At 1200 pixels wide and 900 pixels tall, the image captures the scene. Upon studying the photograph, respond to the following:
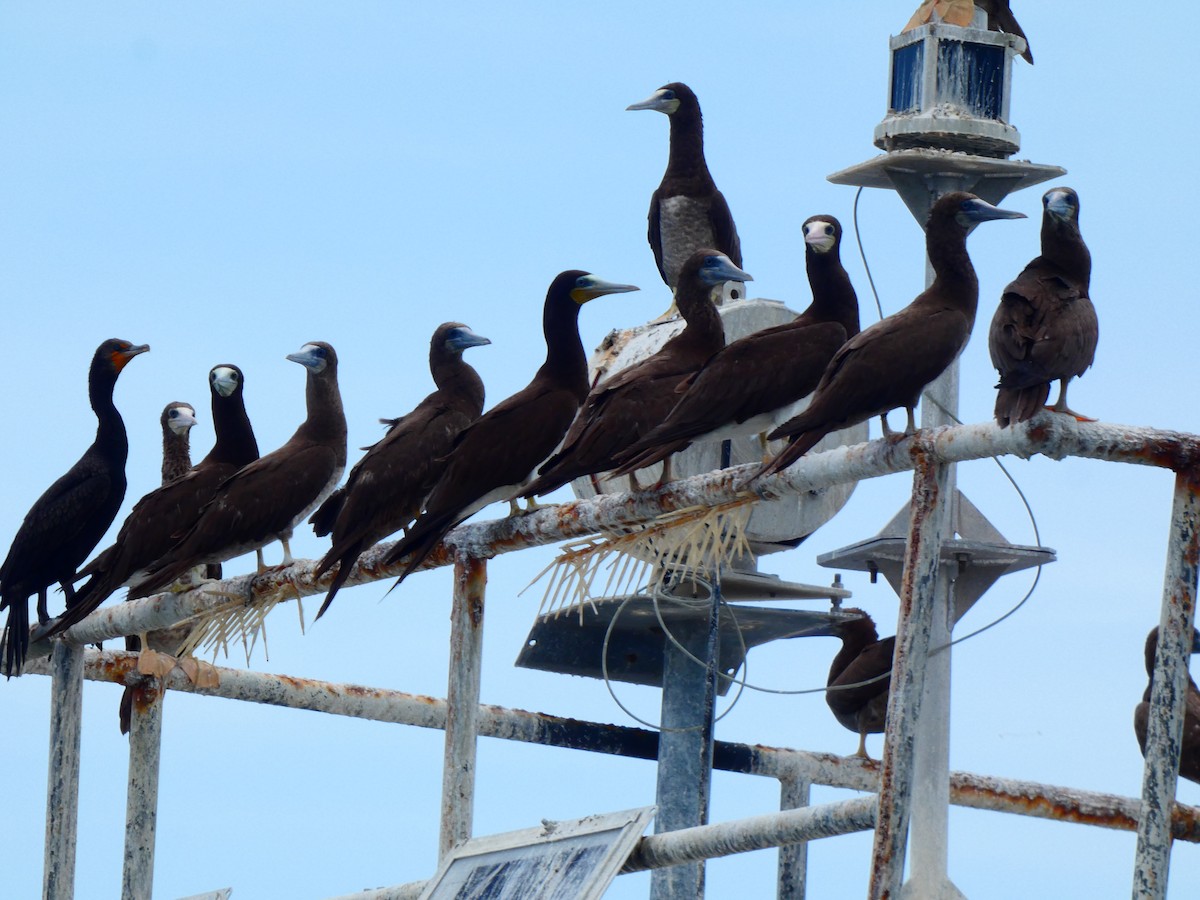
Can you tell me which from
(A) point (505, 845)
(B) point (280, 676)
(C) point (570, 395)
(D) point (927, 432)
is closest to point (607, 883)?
(A) point (505, 845)

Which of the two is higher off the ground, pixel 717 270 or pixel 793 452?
pixel 717 270

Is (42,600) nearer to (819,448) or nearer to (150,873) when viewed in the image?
(150,873)

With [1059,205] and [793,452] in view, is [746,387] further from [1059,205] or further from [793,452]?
[1059,205]

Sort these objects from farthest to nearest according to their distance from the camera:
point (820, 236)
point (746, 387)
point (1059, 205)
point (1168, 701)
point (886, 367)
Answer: point (820, 236) < point (746, 387) < point (1059, 205) < point (886, 367) < point (1168, 701)

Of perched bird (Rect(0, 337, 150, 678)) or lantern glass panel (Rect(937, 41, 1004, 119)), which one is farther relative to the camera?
perched bird (Rect(0, 337, 150, 678))

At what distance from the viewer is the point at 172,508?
11.5m

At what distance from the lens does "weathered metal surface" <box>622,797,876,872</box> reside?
7.70 metres

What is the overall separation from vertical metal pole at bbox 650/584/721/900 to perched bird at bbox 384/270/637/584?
43.1 inches

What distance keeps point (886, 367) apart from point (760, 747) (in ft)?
10.6

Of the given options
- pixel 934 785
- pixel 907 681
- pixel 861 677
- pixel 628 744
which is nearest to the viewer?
pixel 907 681

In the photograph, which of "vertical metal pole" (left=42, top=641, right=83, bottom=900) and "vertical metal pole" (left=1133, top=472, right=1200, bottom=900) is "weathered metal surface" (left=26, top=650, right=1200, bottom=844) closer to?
"vertical metal pole" (left=42, top=641, right=83, bottom=900)

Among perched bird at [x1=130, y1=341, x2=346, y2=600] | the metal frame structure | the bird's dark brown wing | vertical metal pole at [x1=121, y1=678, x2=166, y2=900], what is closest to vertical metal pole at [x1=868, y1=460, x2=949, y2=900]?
the metal frame structure

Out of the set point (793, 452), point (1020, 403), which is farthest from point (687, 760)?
point (1020, 403)

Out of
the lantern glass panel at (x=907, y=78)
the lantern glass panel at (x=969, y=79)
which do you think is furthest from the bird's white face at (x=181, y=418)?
the lantern glass panel at (x=969, y=79)
